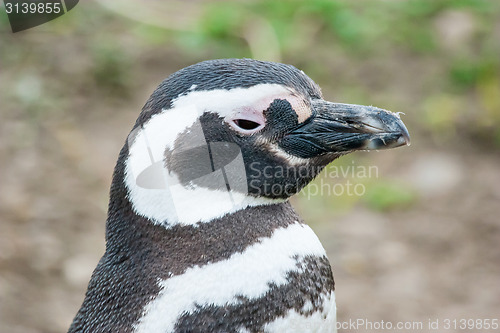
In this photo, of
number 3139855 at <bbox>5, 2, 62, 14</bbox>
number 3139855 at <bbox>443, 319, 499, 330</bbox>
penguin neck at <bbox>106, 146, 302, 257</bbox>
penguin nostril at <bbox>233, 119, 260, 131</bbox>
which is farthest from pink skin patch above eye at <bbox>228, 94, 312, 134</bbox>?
number 3139855 at <bbox>5, 2, 62, 14</bbox>

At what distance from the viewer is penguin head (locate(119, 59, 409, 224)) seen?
152cm

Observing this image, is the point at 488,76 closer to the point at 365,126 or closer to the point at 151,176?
the point at 365,126

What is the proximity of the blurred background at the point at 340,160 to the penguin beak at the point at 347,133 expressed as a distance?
1466 millimetres

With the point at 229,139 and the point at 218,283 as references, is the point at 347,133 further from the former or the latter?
the point at 218,283

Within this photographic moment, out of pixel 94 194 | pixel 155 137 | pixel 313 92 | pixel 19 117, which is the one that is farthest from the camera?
pixel 19 117

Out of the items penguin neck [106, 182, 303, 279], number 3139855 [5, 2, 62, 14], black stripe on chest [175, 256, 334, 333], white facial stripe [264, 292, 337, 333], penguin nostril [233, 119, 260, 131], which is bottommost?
number 3139855 [5, 2, 62, 14]

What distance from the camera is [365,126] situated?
1600mm

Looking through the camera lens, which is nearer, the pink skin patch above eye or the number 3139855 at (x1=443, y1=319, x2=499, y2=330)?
the pink skin patch above eye

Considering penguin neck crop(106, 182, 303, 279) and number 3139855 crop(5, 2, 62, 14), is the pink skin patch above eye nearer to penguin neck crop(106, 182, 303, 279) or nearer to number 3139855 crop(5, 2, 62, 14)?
penguin neck crop(106, 182, 303, 279)

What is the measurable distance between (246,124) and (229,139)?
0.17ft

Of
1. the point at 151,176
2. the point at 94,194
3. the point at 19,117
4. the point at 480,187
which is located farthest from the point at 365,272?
the point at 19,117

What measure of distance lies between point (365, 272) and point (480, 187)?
832 millimetres

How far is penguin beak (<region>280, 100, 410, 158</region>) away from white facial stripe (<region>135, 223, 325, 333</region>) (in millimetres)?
244

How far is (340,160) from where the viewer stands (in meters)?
3.67
